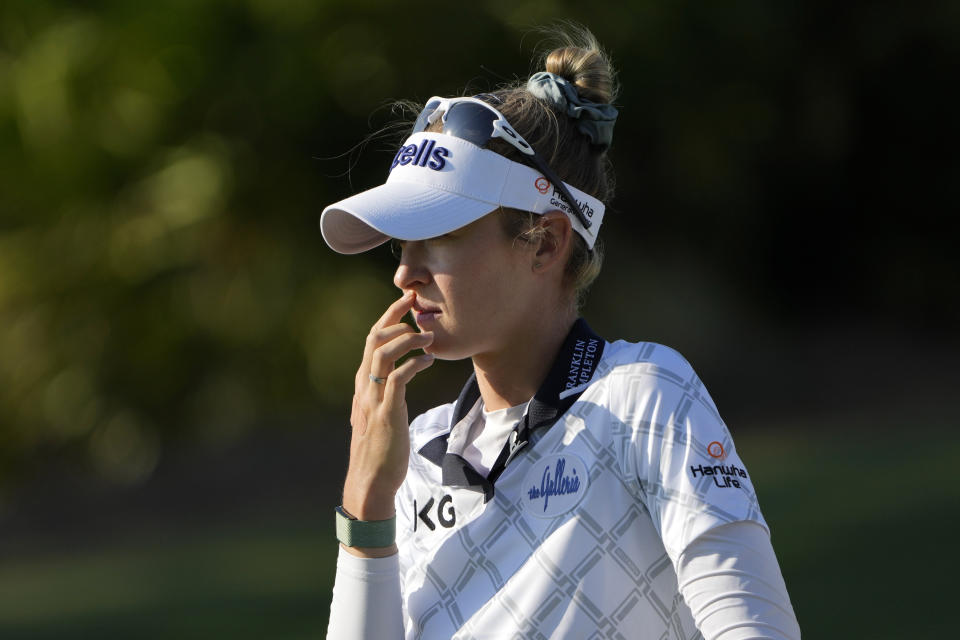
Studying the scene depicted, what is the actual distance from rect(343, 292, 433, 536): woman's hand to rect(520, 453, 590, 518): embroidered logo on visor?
23 centimetres

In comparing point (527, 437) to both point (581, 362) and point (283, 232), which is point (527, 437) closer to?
point (581, 362)

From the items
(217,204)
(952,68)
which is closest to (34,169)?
(217,204)

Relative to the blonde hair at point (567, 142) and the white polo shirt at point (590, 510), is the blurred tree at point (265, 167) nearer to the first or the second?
the blonde hair at point (567, 142)

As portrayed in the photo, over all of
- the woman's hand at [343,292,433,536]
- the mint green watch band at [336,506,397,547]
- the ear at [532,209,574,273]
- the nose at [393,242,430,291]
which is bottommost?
the mint green watch band at [336,506,397,547]

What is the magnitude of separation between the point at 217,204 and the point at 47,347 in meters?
1.68

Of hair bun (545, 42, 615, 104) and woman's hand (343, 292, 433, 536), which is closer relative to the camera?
woman's hand (343, 292, 433, 536)

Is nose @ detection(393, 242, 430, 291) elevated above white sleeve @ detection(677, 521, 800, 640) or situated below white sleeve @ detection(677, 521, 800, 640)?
above

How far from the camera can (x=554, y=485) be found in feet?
6.22

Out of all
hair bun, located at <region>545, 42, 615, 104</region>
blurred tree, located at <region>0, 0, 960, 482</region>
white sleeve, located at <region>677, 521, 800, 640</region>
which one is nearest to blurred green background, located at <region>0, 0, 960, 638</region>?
blurred tree, located at <region>0, 0, 960, 482</region>

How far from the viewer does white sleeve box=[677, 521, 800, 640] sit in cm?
165

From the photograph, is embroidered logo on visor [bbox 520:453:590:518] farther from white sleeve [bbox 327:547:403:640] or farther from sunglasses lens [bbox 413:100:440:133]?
sunglasses lens [bbox 413:100:440:133]

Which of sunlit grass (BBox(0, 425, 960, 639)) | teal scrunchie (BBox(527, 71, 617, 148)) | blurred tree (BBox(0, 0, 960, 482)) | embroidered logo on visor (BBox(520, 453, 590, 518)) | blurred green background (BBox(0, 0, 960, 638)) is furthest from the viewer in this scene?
blurred tree (BBox(0, 0, 960, 482))

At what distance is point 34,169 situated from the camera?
362 inches

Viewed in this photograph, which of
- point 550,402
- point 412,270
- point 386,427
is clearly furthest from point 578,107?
point 386,427
